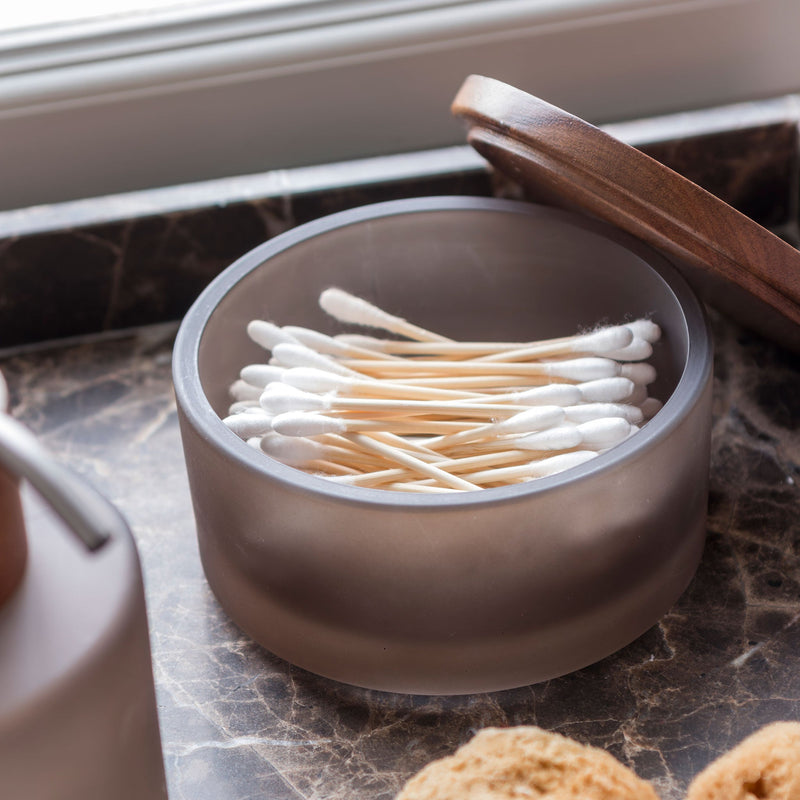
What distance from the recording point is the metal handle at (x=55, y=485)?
0.28 metres

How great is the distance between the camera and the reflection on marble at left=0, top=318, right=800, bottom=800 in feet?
1.47

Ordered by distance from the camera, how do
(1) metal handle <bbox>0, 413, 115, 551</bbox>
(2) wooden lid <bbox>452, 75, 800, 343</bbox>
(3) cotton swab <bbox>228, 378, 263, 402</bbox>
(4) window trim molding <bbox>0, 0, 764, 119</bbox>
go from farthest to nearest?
(4) window trim molding <bbox>0, 0, 764, 119</bbox> < (3) cotton swab <bbox>228, 378, 263, 402</bbox> < (2) wooden lid <bbox>452, 75, 800, 343</bbox> < (1) metal handle <bbox>0, 413, 115, 551</bbox>

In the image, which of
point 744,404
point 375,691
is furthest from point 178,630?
point 744,404

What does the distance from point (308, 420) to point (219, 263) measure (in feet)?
0.85

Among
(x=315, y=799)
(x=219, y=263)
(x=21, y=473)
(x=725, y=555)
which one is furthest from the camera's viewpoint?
(x=219, y=263)

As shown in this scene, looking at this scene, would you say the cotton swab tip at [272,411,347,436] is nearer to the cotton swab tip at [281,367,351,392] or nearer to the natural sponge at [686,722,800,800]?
the cotton swab tip at [281,367,351,392]

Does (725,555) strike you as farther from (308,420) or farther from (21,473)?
(21,473)

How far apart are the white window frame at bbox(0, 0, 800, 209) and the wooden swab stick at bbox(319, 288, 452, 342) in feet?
0.65

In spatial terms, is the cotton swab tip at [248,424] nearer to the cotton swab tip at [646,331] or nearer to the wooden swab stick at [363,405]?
the wooden swab stick at [363,405]

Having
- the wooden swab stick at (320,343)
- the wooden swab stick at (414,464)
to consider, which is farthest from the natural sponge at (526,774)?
the wooden swab stick at (320,343)

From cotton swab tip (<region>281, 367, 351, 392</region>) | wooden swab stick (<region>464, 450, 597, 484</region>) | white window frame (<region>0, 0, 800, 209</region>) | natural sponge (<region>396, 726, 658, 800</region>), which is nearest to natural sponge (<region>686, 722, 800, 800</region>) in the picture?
natural sponge (<region>396, 726, 658, 800</region>)

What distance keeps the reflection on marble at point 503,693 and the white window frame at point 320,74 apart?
0.24 meters

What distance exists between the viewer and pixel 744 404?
635 mm

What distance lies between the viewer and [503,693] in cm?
47
